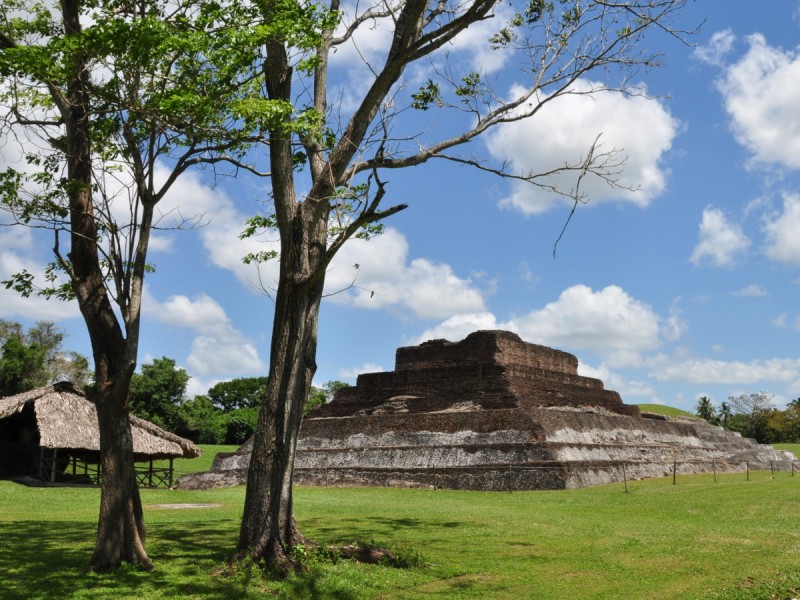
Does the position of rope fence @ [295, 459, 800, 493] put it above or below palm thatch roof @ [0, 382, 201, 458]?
below

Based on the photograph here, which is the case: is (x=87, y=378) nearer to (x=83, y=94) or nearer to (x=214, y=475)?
(x=214, y=475)

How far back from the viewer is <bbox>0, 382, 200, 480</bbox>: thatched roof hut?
20.8 meters

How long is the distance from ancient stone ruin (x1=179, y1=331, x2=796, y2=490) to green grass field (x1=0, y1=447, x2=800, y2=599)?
10.2 feet

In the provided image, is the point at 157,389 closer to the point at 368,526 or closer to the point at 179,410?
the point at 179,410

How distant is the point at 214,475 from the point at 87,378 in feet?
84.3

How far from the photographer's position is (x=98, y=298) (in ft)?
26.5

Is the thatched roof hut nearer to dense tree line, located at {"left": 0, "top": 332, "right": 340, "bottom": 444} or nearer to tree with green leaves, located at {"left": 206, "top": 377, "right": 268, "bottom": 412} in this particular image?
dense tree line, located at {"left": 0, "top": 332, "right": 340, "bottom": 444}

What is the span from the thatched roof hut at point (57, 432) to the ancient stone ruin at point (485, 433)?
1.44m

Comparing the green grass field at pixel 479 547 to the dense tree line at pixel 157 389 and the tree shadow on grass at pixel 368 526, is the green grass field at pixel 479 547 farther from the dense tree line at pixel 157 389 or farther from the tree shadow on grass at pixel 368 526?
the dense tree line at pixel 157 389

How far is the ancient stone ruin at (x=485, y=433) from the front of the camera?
1958 cm

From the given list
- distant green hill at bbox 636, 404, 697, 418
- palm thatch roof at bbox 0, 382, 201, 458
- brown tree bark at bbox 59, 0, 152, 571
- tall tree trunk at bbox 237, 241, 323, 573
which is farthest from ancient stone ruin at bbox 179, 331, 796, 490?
distant green hill at bbox 636, 404, 697, 418

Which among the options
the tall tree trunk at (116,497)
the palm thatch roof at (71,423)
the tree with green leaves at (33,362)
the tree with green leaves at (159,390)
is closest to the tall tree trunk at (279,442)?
the tall tree trunk at (116,497)

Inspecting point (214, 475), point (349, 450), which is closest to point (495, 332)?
point (349, 450)

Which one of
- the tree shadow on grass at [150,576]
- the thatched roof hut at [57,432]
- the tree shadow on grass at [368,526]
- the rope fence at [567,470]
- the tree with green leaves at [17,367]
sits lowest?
the tree shadow on grass at [150,576]
